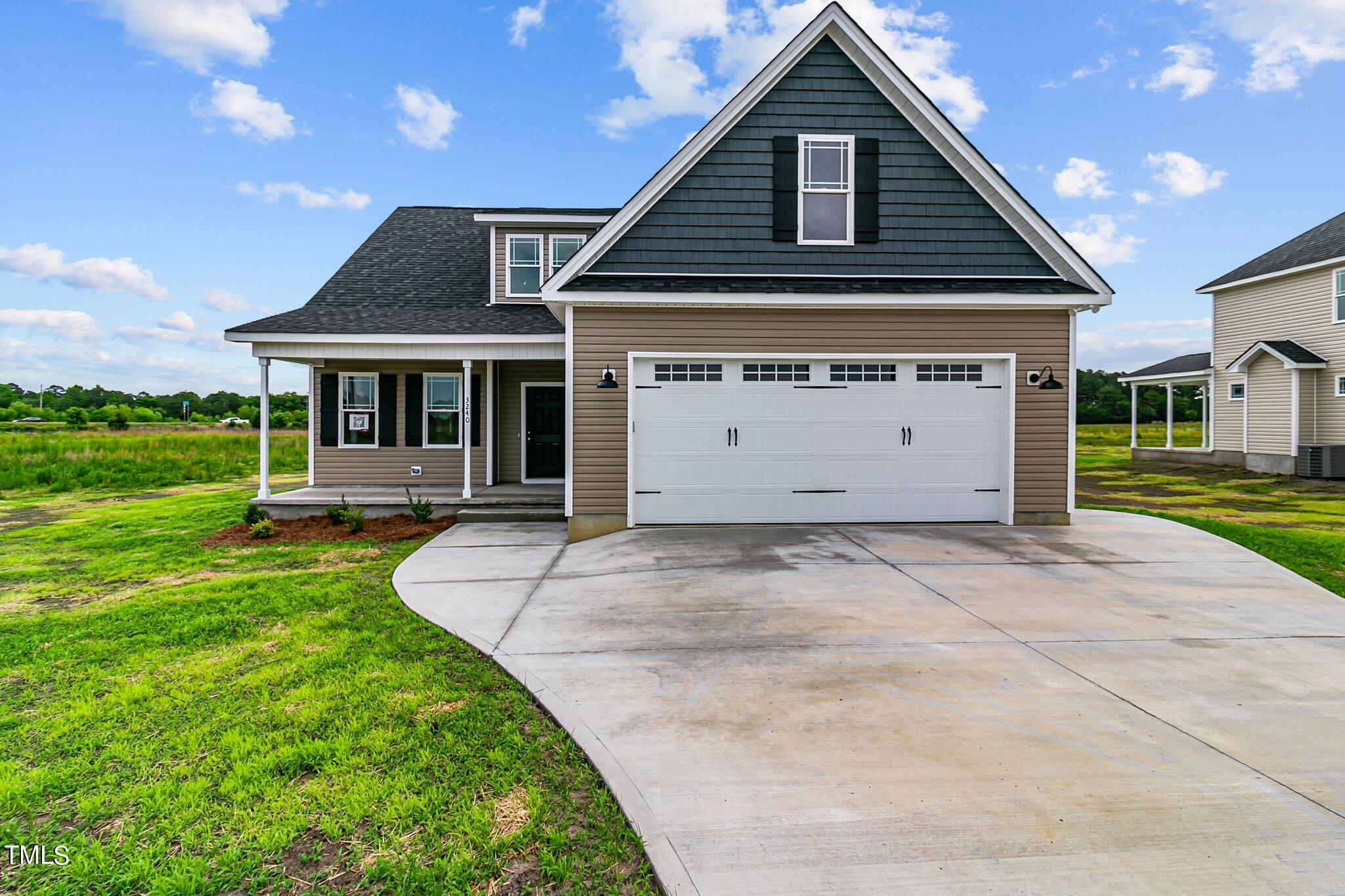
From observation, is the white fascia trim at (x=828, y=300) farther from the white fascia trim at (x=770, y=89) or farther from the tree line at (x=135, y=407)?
the tree line at (x=135, y=407)

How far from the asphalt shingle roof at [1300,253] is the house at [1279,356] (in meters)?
0.03

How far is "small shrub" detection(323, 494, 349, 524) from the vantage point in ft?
34.3

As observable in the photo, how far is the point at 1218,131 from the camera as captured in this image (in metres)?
16.8

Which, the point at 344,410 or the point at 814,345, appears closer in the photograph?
the point at 814,345

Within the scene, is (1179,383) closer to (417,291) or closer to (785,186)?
(785,186)

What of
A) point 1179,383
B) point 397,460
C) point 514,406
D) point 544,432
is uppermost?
point 1179,383

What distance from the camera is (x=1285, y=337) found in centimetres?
2036

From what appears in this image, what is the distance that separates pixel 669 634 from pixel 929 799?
8.26ft

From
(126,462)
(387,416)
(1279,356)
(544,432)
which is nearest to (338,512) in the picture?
(387,416)

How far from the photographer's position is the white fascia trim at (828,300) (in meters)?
9.03

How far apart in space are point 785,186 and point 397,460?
927 centimetres

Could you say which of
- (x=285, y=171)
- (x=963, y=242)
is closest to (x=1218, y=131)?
(x=963, y=242)

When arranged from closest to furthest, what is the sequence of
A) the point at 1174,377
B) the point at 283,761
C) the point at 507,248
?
the point at 283,761
the point at 507,248
the point at 1174,377

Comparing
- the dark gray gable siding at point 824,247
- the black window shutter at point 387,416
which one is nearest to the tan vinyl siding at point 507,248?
the black window shutter at point 387,416
